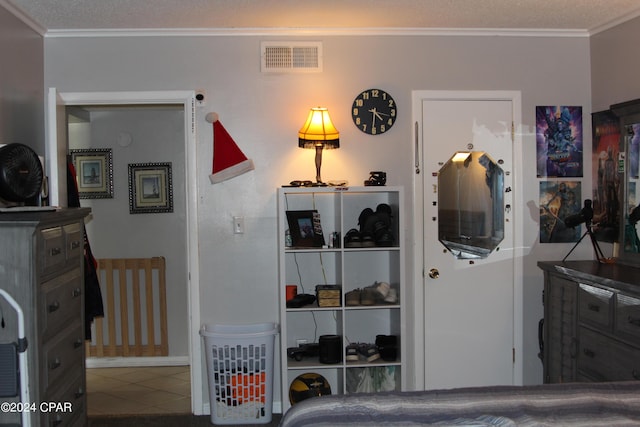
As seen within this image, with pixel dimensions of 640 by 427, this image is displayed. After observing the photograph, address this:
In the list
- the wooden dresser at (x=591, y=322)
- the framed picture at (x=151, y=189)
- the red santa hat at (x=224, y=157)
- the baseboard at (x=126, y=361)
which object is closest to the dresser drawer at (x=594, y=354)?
the wooden dresser at (x=591, y=322)

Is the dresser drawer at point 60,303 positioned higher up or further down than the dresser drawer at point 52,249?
further down

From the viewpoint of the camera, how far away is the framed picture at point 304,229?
4.08m

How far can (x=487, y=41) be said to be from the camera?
4.36 metres

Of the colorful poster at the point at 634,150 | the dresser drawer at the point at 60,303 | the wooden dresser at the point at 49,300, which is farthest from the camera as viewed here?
the colorful poster at the point at 634,150

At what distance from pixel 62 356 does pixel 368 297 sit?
1844mm

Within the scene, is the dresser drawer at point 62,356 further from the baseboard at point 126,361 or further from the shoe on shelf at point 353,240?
the baseboard at point 126,361

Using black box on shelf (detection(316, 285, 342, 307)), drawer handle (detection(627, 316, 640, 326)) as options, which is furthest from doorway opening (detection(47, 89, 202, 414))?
drawer handle (detection(627, 316, 640, 326))

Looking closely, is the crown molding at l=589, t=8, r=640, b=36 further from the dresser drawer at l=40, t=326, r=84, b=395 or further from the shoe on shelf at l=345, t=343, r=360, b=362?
the dresser drawer at l=40, t=326, r=84, b=395

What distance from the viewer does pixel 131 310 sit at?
18.6ft

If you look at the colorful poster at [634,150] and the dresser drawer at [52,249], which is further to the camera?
the colorful poster at [634,150]

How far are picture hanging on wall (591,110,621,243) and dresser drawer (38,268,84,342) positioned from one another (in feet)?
10.5

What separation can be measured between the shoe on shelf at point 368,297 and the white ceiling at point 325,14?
1.70 m

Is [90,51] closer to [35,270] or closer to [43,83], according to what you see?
[43,83]

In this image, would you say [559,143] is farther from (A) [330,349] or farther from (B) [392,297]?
(A) [330,349]
